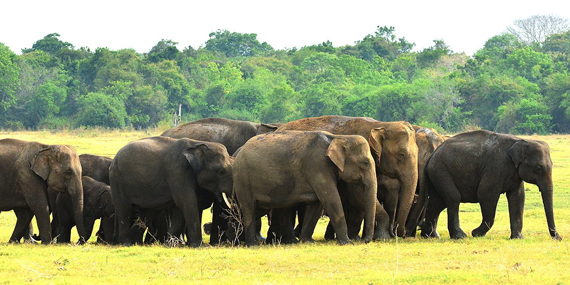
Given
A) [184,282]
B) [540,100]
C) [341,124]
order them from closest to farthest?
[184,282] < [341,124] < [540,100]

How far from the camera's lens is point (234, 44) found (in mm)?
111812

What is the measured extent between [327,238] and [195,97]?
5554cm

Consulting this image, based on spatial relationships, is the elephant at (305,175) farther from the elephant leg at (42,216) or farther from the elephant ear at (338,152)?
the elephant leg at (42,216)

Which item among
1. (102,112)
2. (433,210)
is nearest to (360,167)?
(433,210)

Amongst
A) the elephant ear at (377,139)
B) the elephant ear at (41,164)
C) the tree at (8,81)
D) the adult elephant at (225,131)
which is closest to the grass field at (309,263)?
the elephant ear at (41,164)

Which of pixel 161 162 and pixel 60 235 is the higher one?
pixel 161 162

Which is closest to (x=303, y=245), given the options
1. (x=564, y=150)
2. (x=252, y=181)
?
(x=252, y=181)

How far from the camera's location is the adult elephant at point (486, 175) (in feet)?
43.6

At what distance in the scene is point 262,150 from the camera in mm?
13188

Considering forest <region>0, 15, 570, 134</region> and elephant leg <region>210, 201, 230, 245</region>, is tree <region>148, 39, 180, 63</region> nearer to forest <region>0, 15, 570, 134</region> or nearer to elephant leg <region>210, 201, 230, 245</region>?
forest <region>0, 15, 570, 134</region>

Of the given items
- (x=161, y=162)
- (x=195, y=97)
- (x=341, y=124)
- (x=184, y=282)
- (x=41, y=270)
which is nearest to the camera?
(x=184, y=282)

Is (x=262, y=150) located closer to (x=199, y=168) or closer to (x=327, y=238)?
(x=199, y=168)

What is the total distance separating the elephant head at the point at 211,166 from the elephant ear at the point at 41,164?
2.06 m

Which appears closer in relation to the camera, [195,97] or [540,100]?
[540,100]
